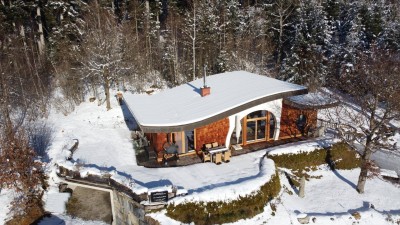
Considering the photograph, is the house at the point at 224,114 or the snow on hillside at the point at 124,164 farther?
the house at the point at 224,114

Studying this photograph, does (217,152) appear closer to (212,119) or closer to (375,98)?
(212,119)

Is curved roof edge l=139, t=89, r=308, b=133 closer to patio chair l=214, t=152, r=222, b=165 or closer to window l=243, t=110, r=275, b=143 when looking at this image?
window l=243, t=110, r=275, b=143

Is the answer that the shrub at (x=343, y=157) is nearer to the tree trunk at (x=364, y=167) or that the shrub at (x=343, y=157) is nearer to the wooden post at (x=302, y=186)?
the tree trunk at (x=364, y=167)

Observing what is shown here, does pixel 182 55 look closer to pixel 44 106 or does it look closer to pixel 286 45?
pixel 286 45

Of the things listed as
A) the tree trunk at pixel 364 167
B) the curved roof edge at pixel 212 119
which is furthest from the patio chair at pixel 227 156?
the tree trunk at pixel 364 167

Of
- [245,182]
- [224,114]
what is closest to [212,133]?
[224,114]

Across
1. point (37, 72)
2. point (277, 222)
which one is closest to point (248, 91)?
point (277, 222)
